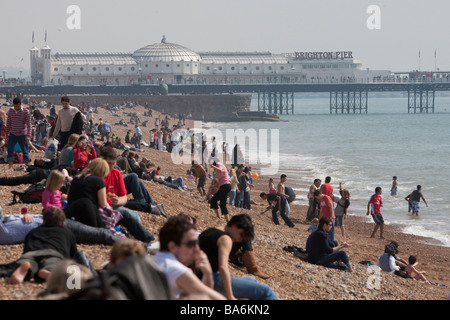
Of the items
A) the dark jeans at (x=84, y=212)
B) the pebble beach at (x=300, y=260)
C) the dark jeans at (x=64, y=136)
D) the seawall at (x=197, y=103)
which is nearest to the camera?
the dark jeans at (x=84, y=212)

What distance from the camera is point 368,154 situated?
4953 centimetres

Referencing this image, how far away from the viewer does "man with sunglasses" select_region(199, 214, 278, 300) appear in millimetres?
5781

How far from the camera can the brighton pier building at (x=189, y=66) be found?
114375 mm

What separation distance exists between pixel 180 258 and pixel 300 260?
5.21 metres

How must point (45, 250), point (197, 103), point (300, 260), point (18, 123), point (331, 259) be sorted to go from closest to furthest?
point (45, 250), point (331, 259), point (300, 260), point (18, 123), point (197, 103)

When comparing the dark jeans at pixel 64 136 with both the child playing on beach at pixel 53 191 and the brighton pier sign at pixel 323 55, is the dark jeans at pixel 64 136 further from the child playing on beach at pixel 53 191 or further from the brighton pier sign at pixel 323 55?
the brighton pier sign at pixel 323 55

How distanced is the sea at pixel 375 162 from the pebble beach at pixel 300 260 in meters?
2.26

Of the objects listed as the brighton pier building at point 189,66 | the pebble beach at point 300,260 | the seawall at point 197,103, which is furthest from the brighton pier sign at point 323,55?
the pebble beach at point 300,260

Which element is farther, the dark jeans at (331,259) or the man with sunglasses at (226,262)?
the dark jeans at (331,259)

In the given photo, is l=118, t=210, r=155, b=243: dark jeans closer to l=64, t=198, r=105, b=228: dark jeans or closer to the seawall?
l=64, t=198, r=105, b=228: dark jeans

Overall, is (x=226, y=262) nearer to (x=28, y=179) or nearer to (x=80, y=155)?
(x=80, y=155)

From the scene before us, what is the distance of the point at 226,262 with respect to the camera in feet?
19.3

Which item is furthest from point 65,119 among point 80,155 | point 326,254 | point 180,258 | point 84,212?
point 180,258

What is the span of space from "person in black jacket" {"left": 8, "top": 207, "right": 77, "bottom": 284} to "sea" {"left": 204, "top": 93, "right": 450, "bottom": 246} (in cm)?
1197
